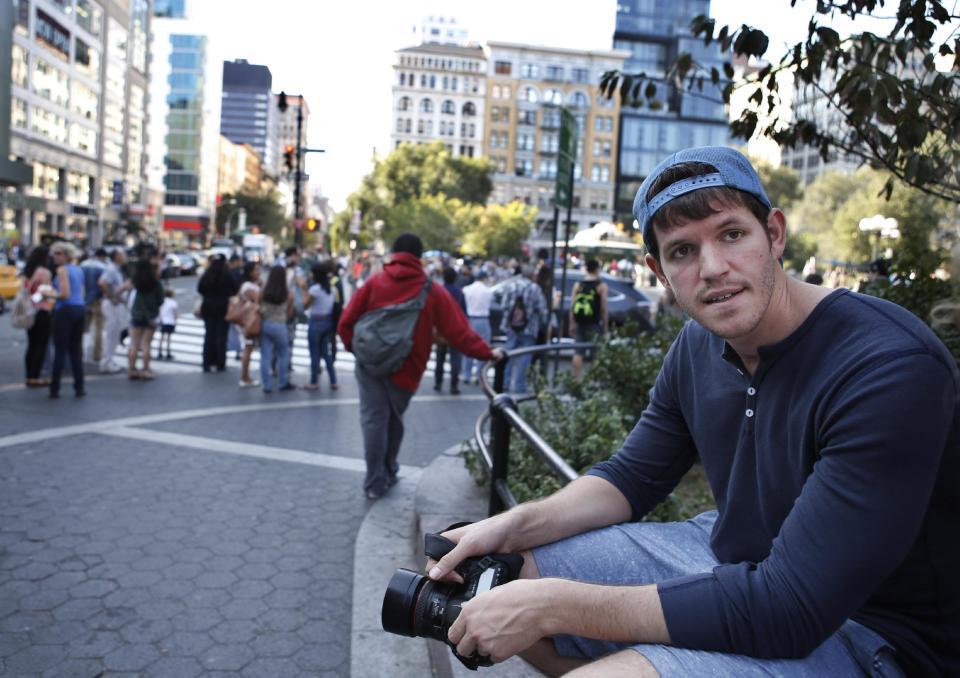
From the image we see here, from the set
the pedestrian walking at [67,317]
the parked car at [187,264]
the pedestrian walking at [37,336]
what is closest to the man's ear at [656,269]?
the pedestrian walking at [67,317]

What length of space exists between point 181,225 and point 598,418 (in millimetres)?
103967

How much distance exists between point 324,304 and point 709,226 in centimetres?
961

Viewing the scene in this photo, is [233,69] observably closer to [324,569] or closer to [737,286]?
[324,569]

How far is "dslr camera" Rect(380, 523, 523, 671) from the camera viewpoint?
6.28 ft

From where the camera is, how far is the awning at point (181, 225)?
102 metres

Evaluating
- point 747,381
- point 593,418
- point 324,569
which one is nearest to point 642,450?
point 747,381

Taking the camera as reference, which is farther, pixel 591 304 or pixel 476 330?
pixel 476 330

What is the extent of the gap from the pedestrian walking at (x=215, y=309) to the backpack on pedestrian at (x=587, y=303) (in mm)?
5156

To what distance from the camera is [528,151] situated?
114062 mm

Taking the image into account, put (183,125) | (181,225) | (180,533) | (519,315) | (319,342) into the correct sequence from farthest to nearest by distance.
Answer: (181,225), (183,125), (519,315), (319,342), (180,533)

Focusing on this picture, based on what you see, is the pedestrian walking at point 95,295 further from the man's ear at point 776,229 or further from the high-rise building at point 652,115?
the high-rise building at point 652,115

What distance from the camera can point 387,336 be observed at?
5949 mm

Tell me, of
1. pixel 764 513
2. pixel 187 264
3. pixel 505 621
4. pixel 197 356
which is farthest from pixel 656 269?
pixel 187 264

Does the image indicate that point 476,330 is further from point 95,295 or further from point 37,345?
point 37,345
